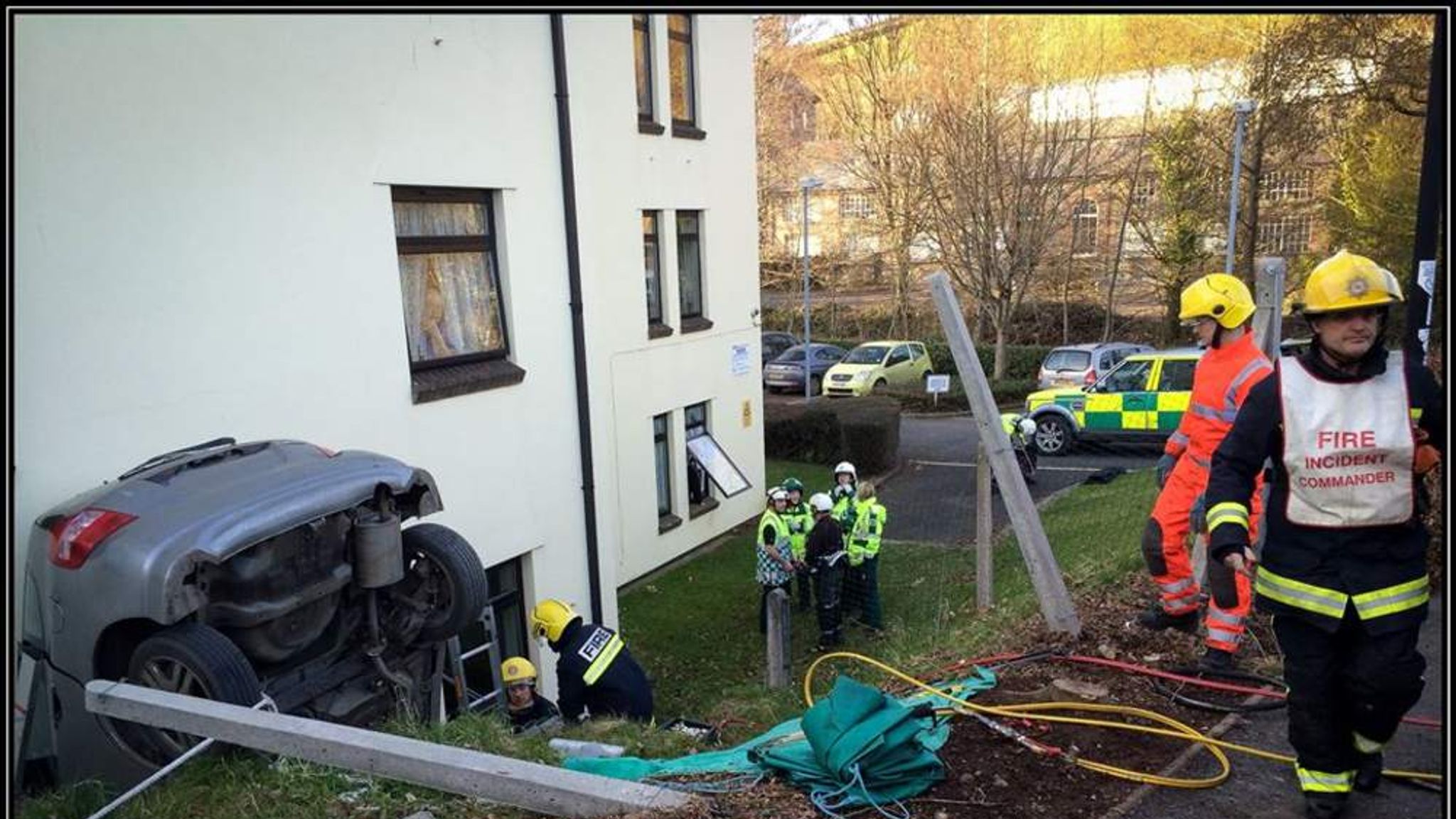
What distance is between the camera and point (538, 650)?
9.61 m

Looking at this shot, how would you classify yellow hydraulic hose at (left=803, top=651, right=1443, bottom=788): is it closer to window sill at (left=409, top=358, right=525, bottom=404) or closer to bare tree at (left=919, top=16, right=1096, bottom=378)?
window sill at (left=409, top=358, right=525, bottom=404)

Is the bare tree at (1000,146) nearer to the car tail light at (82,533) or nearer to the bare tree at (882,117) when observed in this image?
the bare tree at (882,117)

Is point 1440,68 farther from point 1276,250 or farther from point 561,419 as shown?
point 1276,250

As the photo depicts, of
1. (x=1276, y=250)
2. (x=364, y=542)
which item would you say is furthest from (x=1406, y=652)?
(x=1276, y=250)

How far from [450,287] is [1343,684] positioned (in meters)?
7.29

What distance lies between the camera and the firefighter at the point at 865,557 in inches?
414

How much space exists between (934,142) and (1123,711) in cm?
2568

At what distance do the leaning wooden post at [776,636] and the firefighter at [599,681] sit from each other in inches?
67.3

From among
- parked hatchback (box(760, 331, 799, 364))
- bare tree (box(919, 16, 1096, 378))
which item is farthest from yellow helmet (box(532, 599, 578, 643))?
parked hatchback (box(760, 331, 799, 364))

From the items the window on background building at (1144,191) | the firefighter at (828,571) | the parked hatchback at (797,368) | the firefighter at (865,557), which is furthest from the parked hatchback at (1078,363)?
the firefighter at (828,571)

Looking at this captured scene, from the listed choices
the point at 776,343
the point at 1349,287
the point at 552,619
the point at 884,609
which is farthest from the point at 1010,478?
the point at 776,343

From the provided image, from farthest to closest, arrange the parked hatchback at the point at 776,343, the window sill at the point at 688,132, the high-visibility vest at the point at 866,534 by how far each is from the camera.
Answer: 1. the parked hatchback at the point at 776,343
2. the window sill at the point at 688,132
3. the high-visibility vest at the point at 866,534

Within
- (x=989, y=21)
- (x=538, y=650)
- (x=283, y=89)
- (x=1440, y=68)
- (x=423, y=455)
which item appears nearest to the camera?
(x=1440, y=68)

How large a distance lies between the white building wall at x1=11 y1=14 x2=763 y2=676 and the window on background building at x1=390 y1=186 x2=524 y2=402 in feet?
0.50
